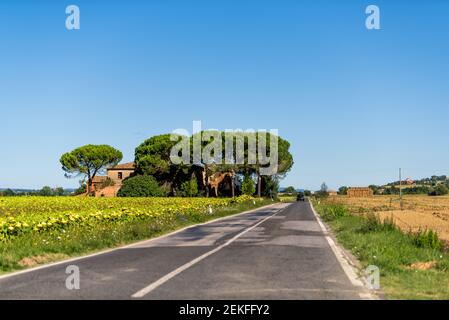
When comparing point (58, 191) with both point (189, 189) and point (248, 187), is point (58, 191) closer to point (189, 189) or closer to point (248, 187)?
point (189, 189)

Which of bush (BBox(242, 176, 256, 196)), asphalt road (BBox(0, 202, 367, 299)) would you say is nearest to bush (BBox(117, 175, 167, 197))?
bush (BBox(242, 176, 256, 196))

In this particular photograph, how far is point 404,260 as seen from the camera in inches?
439

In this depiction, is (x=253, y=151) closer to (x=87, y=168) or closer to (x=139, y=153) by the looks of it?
(x=139, y=153)

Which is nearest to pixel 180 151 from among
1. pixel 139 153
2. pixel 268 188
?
pixel 139 153

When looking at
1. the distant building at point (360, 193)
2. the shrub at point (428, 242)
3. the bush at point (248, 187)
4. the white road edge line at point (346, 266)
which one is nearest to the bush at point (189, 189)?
the bush at point (248, 187)

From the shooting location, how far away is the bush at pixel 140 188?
74.9 meters

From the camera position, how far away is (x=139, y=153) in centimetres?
8619

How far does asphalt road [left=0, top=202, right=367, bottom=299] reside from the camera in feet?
24.8

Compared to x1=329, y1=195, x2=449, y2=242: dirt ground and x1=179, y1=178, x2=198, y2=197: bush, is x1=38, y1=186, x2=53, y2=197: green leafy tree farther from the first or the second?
x1=329, y1=195, x2=449, y2=242: dirt ground

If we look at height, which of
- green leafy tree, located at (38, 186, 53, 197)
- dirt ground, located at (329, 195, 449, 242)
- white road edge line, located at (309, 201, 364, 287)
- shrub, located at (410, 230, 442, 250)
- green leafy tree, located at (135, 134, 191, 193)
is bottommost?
dirt ground, located at (329, 195, 449, 242)

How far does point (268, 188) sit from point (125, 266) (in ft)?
279

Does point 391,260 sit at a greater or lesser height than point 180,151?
lesser

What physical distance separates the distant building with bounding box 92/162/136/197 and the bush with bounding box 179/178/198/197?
13528mm

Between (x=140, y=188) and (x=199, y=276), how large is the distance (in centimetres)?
6732
